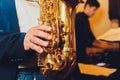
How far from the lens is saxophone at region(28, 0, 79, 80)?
695 mm

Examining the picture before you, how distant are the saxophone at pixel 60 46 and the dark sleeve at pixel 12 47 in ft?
0.16

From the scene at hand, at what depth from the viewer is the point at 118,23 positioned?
2.94ft

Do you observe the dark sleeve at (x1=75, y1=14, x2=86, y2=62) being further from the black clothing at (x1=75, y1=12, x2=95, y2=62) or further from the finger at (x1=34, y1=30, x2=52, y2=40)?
the finger at (x1=34, y1=30, x2=52, y2=40)

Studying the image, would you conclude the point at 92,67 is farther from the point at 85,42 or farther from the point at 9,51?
the point at 9,51

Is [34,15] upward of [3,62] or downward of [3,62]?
upward

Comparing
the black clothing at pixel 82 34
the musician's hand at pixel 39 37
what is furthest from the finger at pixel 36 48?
the black clothing at pixel 82 34

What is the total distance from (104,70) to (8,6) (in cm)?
35

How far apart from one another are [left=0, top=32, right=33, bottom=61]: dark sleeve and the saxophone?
5 cm

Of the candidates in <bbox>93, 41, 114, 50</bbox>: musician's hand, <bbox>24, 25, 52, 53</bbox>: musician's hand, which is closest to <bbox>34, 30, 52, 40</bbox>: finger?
<bbox>24, 25, 52, 53</bbox>: musician's hand

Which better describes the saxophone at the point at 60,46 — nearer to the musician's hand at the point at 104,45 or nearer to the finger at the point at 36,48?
the finger at the point at 36,48

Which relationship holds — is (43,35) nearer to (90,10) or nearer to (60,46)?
(60,46)

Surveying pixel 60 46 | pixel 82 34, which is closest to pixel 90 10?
pixel 82 34

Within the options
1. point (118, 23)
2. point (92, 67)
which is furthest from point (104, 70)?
point (118, 23)

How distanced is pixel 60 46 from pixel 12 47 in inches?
4.5
